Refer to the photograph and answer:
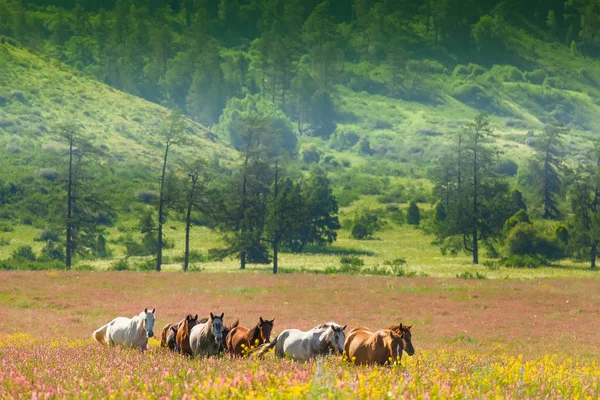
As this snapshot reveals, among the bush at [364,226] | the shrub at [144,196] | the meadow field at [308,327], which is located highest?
the shrub at [144,196]

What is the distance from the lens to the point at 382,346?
582 inches

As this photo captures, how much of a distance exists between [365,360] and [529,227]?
61267 mm

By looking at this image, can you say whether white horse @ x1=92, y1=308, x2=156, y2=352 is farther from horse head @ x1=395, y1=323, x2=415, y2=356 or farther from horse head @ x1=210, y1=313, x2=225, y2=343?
horse head @ x1=395, y1=323, x2=415, y2=356

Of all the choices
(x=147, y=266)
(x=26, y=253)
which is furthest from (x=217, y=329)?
(x=26, y=253)

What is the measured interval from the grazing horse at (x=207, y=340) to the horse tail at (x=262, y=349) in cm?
75

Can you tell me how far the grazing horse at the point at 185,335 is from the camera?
17000mm

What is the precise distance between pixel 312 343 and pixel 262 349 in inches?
40.0

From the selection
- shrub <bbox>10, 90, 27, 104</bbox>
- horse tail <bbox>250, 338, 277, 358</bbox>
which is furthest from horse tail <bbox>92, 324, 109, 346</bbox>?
shrub <bbox>10, 90, 27, 104</bbox>

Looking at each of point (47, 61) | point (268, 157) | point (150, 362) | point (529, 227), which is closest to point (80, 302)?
point (150, 362)

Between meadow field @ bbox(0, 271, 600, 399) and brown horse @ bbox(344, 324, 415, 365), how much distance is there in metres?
0.58

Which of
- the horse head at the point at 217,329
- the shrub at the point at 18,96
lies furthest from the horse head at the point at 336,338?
the shrub at the point at 18,96

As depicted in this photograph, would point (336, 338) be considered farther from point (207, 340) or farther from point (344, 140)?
point (344, 140)

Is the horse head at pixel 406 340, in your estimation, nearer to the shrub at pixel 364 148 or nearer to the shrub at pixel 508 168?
the shrub at pixel 508 168

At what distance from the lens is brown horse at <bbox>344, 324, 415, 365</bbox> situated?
14500 millimetres
